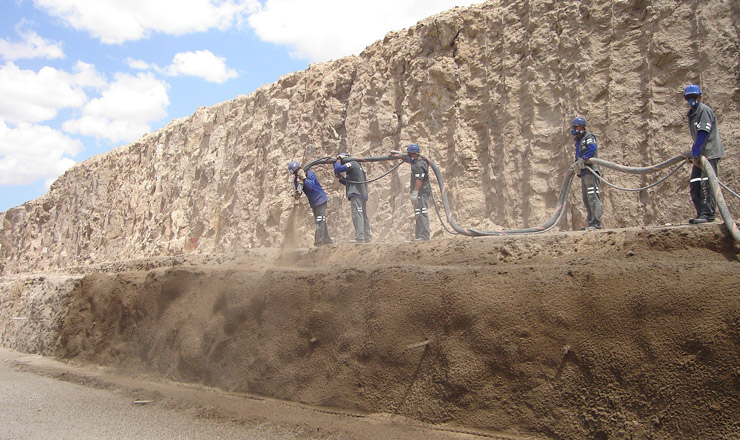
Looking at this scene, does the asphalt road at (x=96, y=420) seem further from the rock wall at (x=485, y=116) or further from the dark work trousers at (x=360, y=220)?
the rock wall at (x=485, y=116)

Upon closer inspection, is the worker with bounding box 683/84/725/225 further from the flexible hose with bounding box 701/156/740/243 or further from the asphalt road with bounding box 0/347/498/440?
the asphalt road with bounding box 0/347/498/440

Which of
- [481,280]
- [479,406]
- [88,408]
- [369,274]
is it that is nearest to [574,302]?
[481,280]

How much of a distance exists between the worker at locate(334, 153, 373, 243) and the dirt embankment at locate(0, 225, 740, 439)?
183 cm

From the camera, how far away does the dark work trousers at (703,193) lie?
521 centimetres

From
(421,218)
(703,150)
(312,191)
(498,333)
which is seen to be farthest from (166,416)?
(703,150)

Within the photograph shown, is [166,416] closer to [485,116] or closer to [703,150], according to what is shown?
[703,150]

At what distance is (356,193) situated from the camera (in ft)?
28.7

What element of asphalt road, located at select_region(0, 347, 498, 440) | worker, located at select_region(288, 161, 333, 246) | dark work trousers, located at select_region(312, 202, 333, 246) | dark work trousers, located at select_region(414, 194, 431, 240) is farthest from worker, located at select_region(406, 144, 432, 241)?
asphalt road, located at select_region(0, 347, 498, 440)

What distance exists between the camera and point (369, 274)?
5.12 metres

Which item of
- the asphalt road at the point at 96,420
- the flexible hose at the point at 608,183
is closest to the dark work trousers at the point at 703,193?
the flexible hose at the point at 608,183

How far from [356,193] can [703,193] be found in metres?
4.81

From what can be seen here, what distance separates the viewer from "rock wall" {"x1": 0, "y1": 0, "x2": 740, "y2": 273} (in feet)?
29.1

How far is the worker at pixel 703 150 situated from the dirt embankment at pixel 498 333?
1051 millimetres

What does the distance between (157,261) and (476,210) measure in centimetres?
597
